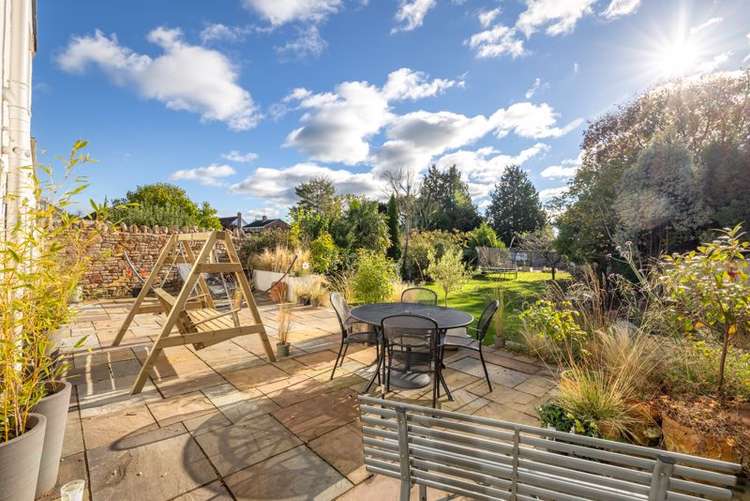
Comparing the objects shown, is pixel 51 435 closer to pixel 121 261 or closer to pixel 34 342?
pixel 34 342

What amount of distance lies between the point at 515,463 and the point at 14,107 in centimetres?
383

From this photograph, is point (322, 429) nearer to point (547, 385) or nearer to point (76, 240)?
point (76, 240)

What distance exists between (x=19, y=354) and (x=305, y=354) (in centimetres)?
277

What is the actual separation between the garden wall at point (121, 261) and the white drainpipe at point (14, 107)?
5414mm

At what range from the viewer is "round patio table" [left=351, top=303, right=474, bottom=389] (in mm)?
2695

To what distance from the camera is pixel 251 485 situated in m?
1.77

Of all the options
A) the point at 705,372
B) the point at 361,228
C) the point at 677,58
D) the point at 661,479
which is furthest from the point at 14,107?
the point at 677,58

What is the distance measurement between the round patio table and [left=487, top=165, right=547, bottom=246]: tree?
29.4 m

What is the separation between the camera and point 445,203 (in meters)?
30.2

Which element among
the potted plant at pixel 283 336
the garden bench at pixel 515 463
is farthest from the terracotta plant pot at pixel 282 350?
the garden bench at pixel 515 463

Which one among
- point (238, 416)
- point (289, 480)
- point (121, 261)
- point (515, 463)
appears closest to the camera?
point (515, 463)

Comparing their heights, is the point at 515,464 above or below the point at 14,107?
below

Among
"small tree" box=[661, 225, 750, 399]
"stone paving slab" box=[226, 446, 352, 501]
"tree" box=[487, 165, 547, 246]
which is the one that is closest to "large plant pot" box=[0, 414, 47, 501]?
"stone paving slab" box=[226, 446, 352, 501]

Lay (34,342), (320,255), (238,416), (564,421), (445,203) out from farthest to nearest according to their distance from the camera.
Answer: (445,203) → (320,255) → (238,416) → (564,421) → (34,342)
